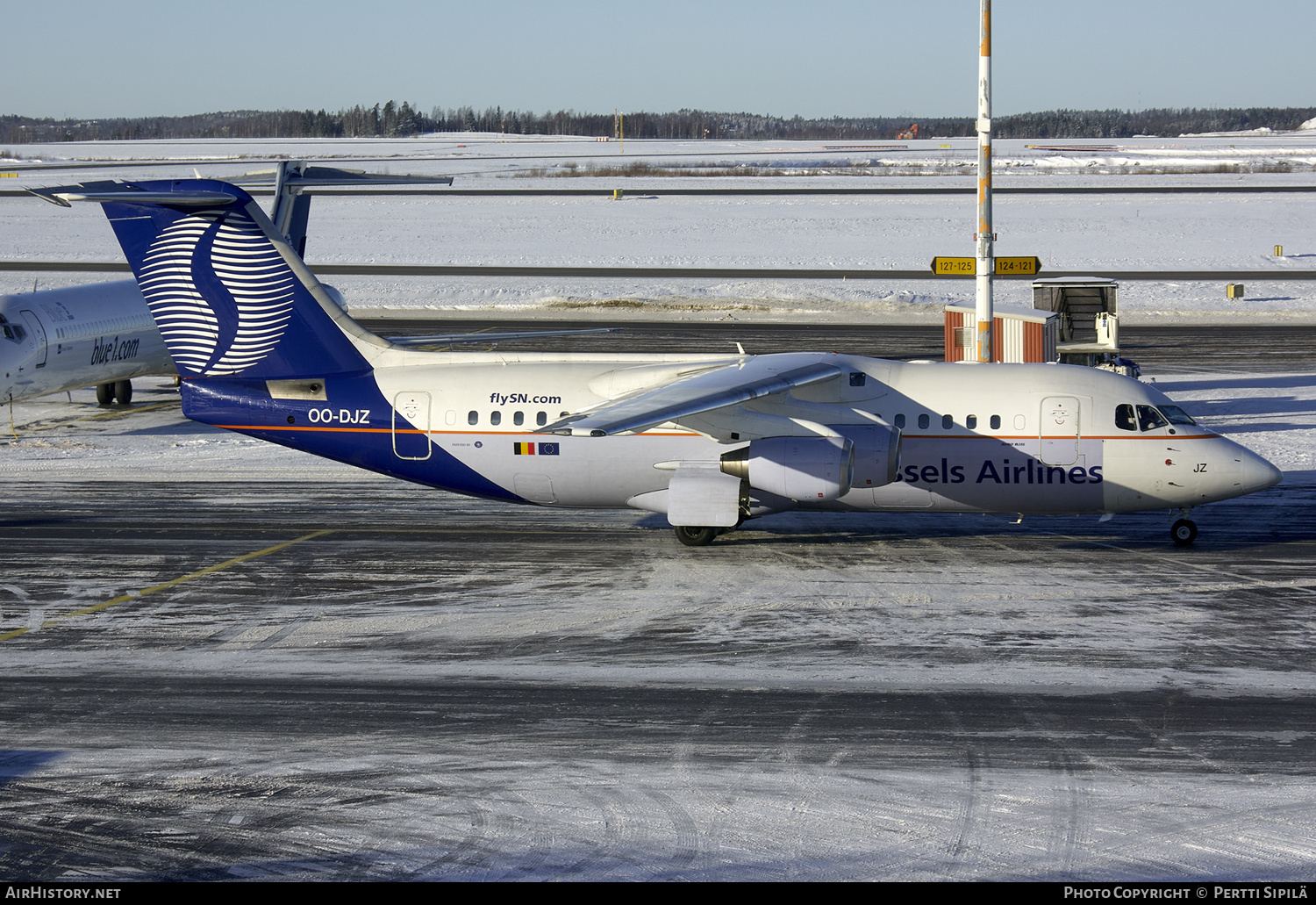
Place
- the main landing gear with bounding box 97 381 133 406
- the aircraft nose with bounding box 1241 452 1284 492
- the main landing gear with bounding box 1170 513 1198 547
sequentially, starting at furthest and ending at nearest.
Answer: the main landing gear with bounding box 97 381 133 406 → the main landing gear with bounding box 1170 513 1198 547 → the aircraft nose with bounding box 1241 452 1284 492

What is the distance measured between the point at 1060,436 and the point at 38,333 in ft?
78.3

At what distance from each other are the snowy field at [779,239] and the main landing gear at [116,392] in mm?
16447

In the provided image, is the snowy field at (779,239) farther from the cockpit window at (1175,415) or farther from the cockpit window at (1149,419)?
the cockpit window at (1149,419)

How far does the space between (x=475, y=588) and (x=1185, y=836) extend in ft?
34.9

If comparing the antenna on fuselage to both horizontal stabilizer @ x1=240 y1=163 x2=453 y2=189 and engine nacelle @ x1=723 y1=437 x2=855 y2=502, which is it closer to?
engine nacelle @ x1=723 y1=437 x2=855 y2=502

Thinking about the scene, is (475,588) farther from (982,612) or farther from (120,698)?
(982,612)

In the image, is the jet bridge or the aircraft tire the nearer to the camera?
the aircraft tire

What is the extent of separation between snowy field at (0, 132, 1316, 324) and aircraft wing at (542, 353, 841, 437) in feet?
87.3

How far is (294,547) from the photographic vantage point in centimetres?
2033

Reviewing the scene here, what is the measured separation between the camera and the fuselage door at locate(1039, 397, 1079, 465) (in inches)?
777

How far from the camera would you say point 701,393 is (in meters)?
17.8

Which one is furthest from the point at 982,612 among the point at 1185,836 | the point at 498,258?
the point at 498,258

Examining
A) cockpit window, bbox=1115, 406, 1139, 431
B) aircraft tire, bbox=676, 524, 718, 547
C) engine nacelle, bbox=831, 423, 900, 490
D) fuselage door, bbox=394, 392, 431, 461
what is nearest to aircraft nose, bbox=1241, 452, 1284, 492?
cockpit window, bbox=1115, 406, 1139, 431

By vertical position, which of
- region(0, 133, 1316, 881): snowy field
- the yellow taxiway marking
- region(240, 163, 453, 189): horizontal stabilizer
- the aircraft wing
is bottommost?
region(0, 133, 1316, 881): snowy field
